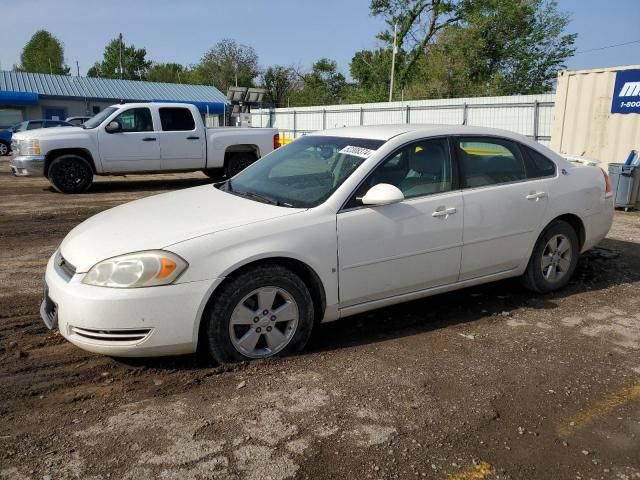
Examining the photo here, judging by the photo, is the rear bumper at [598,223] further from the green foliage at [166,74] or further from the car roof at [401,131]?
the green foliage at [166,74]

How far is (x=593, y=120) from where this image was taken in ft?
37.4

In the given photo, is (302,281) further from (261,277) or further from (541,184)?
(541,184)

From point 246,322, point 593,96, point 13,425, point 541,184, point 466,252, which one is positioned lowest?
point 13,425

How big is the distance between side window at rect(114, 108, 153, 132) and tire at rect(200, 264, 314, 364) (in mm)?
9891

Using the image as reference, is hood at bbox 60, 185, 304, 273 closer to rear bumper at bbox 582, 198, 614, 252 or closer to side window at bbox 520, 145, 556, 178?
side window at bbox 520, 145, 556, 178

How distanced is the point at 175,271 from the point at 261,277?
0.54m

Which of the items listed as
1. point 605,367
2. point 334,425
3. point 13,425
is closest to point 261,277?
point 334,425

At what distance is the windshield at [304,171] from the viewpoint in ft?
13.4

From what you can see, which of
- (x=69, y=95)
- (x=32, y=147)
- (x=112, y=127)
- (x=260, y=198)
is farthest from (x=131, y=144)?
(x=69, y=95)

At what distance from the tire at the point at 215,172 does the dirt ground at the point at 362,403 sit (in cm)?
914

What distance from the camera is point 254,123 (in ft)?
107

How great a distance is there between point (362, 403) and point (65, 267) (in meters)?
2.08

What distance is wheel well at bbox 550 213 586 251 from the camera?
204 inches

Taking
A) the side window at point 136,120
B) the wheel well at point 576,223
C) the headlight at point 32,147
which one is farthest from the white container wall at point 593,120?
the headlight at point 32,147
